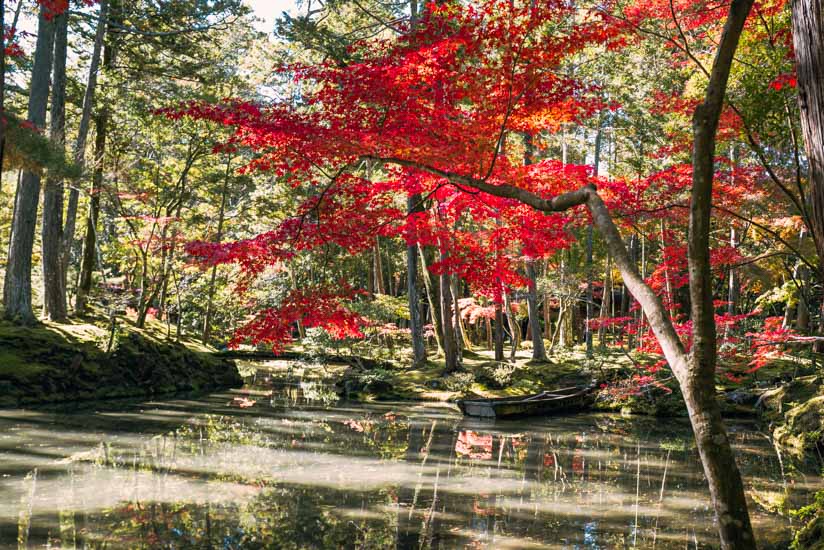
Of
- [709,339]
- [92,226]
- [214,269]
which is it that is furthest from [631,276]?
[214,269]

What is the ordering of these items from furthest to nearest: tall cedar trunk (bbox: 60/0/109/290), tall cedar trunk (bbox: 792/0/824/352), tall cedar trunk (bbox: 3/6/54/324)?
1. tall cedar trunk (bbox: 60/0/109/290)
2. tall cedar trunk (bbox: 3/6/54/324)
3. tall cedar trunk (bbox: 792/0/824/352)

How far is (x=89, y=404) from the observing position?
41.3ft

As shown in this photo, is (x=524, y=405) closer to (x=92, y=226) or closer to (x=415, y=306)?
(x=415, y=306)

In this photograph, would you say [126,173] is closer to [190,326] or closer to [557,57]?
[190,326]

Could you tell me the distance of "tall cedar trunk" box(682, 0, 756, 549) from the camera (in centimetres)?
317

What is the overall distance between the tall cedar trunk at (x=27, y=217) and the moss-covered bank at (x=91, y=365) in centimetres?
56

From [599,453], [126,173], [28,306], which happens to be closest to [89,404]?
[28,306]

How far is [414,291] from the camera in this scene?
1792cm

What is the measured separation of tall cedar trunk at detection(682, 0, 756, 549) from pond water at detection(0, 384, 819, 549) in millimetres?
2469

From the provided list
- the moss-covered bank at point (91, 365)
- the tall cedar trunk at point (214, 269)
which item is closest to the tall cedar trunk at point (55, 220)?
the moss-covered bank at point (91, 365)

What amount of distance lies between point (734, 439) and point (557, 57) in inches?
324

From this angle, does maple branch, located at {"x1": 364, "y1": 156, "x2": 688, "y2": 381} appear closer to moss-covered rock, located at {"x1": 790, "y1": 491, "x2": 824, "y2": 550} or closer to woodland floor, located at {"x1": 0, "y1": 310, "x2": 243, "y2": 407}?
moss-covered rock, located at {"x1": 790, "y1": 491, "x2": 824, "y2": 550}

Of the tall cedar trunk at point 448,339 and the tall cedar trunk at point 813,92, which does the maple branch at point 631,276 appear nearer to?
the tall cedar trunk at point 813,92

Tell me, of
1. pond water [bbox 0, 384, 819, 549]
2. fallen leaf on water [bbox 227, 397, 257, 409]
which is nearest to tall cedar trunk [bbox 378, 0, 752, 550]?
pond water [bbox 0, 384, 819, 549]
